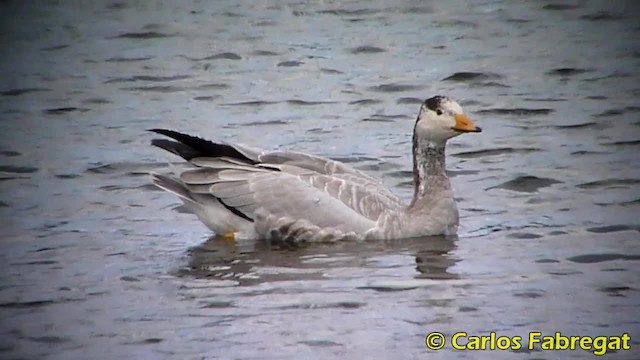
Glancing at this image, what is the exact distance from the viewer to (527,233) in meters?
11.6

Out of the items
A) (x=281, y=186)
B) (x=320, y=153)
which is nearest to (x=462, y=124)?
(x=281, y=186)

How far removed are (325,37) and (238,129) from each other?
3852 mm

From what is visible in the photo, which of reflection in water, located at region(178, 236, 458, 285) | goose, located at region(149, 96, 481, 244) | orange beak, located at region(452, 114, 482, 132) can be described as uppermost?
orange beak, located at region(452, 114, 482, 132)

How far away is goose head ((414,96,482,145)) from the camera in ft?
37.9

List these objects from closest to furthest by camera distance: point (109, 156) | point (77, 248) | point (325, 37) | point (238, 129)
Result: point (77, 248) → point (109, 156) → point (238, 129) → point (325, 37)

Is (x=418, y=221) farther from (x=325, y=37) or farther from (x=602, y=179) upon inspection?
(x=325, y=37)

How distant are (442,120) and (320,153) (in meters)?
2.87

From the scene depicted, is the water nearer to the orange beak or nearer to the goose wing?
the goose wing

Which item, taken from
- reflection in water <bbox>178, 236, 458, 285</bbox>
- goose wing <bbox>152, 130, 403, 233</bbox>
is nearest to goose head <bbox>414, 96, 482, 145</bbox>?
goose wing <bbox>152, 130, 403, 233</bbox>

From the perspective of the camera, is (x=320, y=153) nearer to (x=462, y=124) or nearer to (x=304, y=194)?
(x=304, y=194)

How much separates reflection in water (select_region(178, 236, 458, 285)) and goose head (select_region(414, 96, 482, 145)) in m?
0.82

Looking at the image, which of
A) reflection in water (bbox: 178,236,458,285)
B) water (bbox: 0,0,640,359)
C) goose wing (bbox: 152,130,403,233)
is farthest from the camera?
goose wing (bbox: 152,130,403,233)

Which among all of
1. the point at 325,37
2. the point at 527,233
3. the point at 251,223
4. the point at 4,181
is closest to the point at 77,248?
the point at 251,223

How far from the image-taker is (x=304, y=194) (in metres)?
11.5
